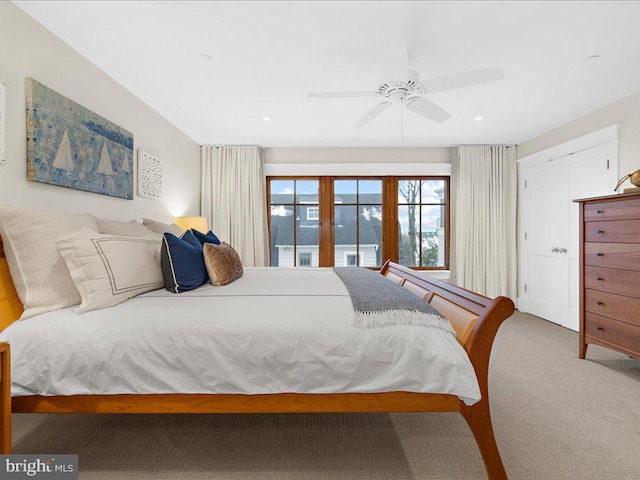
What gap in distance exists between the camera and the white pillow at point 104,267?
1415mm

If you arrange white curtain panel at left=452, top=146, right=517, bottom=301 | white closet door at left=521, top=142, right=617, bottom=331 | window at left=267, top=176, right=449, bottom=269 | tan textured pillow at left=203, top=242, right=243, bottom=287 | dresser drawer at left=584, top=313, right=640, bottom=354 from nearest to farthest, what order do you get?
tan textured pillow at left=203, top=242, right=243, bottom=287
dresser drawer at left=584, top=313, right=640, bottom=354
white closet door at left=521, top=142, right=617, bottom=331
white curtain panel at left=452, top=146, right=517, bottom=301
window at left=267, top=176, right=449, bottom=269

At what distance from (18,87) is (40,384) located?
1.71 meters

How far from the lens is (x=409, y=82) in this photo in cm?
223

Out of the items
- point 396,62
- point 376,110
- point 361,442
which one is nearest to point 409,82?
point 396,62

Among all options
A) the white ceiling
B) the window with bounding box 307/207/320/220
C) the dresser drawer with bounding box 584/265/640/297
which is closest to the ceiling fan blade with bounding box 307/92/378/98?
the white ceiling

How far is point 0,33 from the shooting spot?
1723mm

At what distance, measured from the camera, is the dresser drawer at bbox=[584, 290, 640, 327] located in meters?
2.24

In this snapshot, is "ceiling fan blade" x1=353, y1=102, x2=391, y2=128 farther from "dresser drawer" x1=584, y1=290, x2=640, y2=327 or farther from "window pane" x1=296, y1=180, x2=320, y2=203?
"dresser drawer" x1=584, y1=290, x2=640, y2=327

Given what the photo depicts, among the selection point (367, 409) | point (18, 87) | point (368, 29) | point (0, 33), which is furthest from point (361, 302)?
point (0, 33)

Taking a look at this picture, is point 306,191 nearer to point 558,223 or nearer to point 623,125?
point 558,223

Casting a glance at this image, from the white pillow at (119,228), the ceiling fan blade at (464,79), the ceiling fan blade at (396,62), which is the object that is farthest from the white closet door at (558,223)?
the white pillow at (119,228)

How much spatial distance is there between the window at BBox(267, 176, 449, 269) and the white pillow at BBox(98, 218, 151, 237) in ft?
8.37

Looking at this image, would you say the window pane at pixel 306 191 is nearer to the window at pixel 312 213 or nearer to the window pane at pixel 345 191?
the window at pixel 312 213

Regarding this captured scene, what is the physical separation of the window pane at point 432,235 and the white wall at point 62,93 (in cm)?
373
